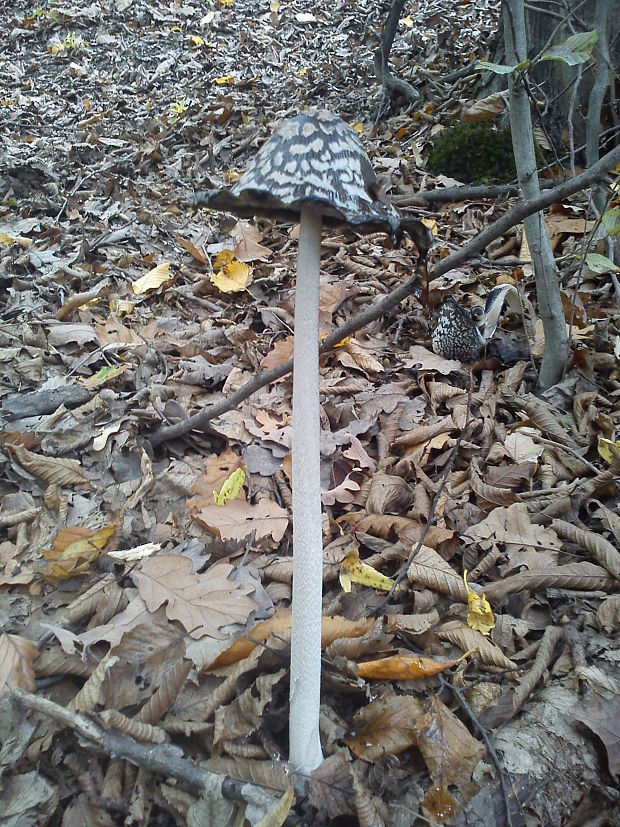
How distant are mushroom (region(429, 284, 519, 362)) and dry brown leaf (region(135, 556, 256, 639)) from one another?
2027 millimetres

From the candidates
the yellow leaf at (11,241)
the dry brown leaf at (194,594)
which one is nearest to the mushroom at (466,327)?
the dry brown leaf at (194,594)

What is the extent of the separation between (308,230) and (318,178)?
187mm

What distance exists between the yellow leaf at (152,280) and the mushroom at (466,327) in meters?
2.35

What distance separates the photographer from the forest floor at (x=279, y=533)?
184 centimetres

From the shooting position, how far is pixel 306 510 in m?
1.68

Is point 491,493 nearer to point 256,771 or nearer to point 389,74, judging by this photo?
point 256,771

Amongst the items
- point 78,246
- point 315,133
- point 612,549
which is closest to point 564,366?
point 612,549

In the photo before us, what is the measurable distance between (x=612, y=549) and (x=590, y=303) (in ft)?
6.62

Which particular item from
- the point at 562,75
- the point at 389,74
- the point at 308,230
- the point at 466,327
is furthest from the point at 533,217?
the point at 389,74

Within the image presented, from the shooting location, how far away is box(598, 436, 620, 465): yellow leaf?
2619 millimetres

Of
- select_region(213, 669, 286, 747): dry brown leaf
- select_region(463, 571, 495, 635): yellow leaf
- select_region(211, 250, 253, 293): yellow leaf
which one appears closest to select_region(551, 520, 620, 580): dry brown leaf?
select_region(463, 571, 495, 635): yellow leaf

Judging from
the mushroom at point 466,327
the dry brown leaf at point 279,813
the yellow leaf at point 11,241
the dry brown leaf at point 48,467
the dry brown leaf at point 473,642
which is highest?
the yellow leaf at point 11,241

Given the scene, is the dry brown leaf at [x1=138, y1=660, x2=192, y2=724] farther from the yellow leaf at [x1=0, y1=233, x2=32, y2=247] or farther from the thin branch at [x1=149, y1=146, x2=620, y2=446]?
the yellow leaf at [x1=0, y1=233, x2=32, y2=247]

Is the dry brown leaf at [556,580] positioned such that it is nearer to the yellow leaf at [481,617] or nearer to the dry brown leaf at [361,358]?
the yellow leaf at [481,617]
